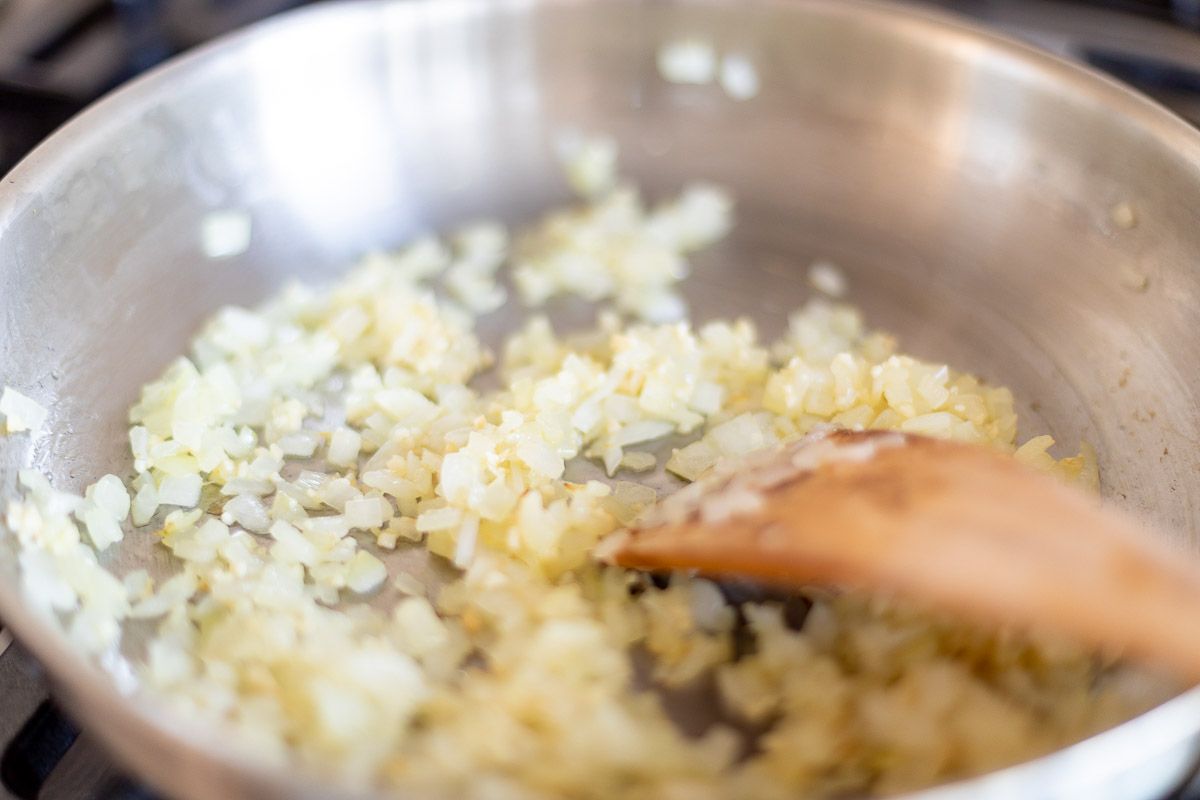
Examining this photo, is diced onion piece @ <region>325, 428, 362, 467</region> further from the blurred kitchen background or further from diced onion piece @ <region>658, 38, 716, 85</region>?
diced onion piece @ <region>658, 38, 716, 85</region>

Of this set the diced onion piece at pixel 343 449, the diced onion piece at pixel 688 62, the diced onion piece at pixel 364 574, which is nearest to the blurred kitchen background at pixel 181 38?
the diced onion piece at pixel 688 62

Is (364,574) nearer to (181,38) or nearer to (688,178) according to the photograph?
(688,178)

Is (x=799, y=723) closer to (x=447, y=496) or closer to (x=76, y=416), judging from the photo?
(x=447, y=496)

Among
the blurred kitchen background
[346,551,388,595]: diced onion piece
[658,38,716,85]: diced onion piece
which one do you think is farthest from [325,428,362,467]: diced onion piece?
[658,38,716,85]: diced onion piece

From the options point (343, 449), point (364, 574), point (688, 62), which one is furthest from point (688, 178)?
point (364, 574)

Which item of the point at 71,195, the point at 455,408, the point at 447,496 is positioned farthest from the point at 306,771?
the point at 71,195

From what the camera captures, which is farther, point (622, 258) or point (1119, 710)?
point (622, 258)
